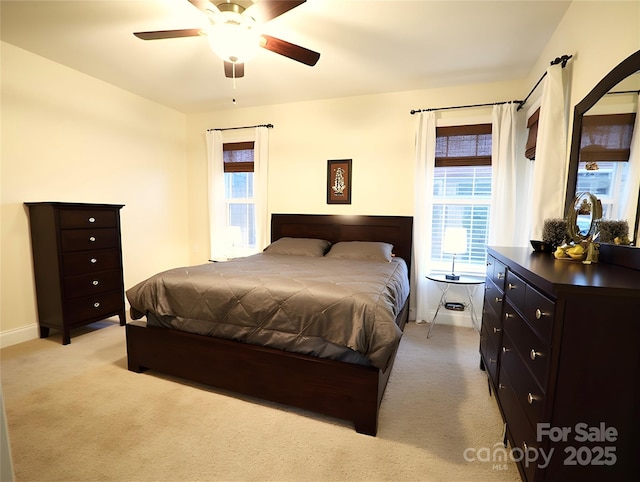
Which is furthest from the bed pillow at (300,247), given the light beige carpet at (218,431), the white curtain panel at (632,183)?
the white curtain panel at (632,183)

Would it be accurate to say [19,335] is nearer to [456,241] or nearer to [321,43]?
[321,43]

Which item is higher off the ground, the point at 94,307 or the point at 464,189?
the point at 464,189

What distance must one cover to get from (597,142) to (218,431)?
8.74 ft

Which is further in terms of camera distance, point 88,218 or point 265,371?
point 88,218

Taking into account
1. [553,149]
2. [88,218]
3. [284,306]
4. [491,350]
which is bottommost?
[491,350]

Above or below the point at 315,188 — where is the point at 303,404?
below

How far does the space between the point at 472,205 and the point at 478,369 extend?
5.84 feet

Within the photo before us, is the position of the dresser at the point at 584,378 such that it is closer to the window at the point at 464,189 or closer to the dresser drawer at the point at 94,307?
the window at the point at 464,189

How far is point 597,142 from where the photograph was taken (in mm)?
1720

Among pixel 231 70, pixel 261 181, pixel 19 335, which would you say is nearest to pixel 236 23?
pixel 231 70

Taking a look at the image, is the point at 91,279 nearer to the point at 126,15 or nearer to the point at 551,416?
the point at 126,15

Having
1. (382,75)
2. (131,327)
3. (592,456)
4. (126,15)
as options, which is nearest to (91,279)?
(131,327)

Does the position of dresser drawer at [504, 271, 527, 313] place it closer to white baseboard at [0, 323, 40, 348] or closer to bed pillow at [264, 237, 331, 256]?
bed pillow at [264, 237, 331, 256]

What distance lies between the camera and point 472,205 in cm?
346
